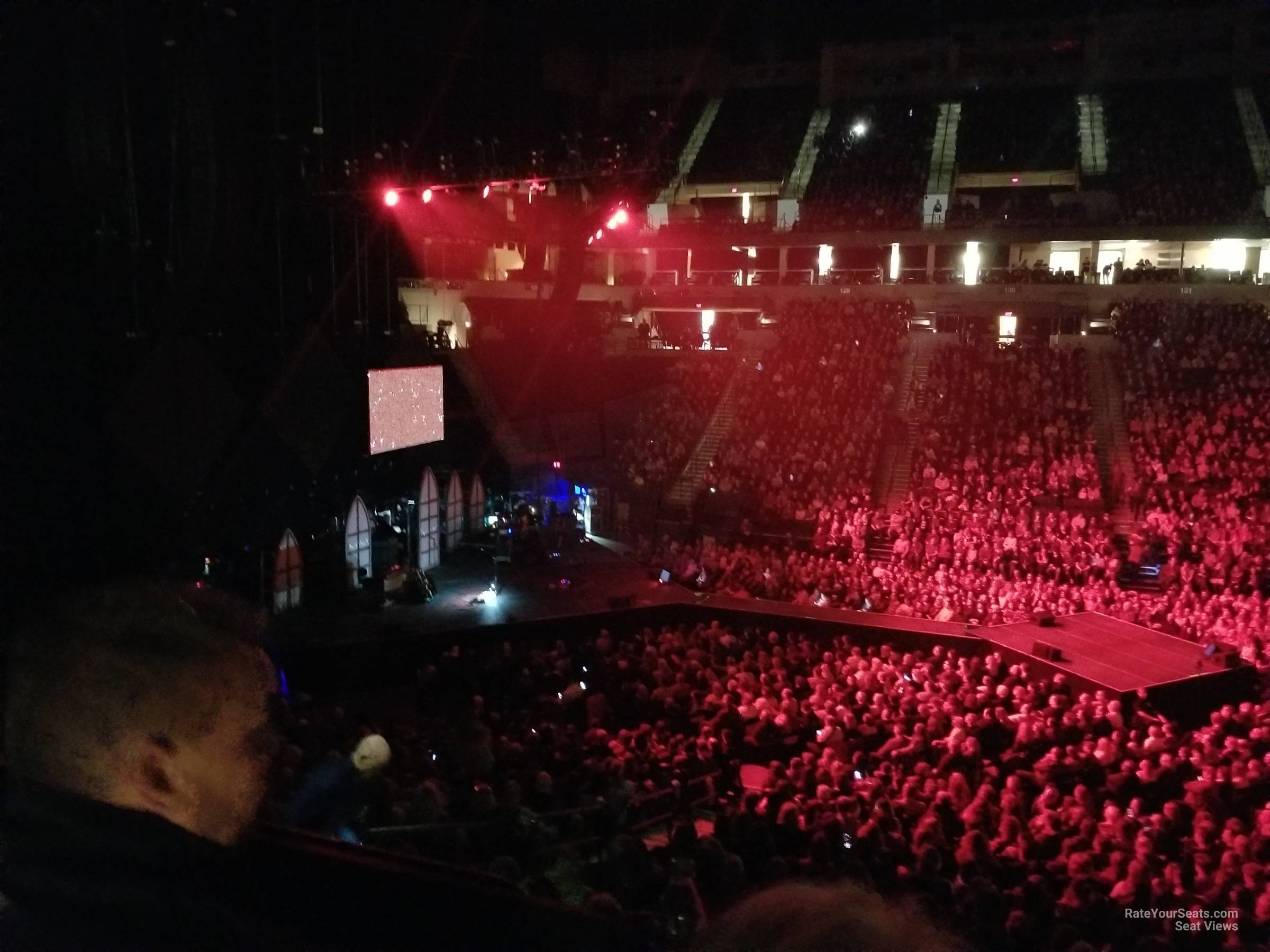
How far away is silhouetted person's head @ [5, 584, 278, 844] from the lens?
3.46 feet

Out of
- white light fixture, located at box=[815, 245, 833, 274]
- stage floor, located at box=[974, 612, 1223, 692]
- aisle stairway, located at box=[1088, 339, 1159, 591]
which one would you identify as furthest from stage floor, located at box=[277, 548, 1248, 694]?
white light fixture, located at box=[815, 245, 833, 274]

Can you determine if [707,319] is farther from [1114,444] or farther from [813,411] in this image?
[1114,444]

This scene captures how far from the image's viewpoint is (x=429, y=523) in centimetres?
1462

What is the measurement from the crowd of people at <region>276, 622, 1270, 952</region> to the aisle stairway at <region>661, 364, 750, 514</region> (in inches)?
258

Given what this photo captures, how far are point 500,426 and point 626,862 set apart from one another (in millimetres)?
12786

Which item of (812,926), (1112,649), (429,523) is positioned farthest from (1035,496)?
(812,926)

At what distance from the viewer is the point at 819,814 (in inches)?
230

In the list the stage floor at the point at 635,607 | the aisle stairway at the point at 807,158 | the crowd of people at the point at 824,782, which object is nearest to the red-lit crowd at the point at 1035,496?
the stage floor at the point at 635,607

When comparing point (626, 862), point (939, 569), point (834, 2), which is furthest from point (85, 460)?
point (834, 2)

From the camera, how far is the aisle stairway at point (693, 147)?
93.9ft

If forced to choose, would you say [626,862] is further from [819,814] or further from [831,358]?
[831,358]

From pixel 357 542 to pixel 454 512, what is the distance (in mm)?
2713

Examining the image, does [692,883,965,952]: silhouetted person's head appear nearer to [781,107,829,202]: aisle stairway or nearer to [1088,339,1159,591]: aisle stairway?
[1088,339,1159,591]: aisle stairway

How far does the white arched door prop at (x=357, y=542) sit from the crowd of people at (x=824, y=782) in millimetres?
→ 2667
